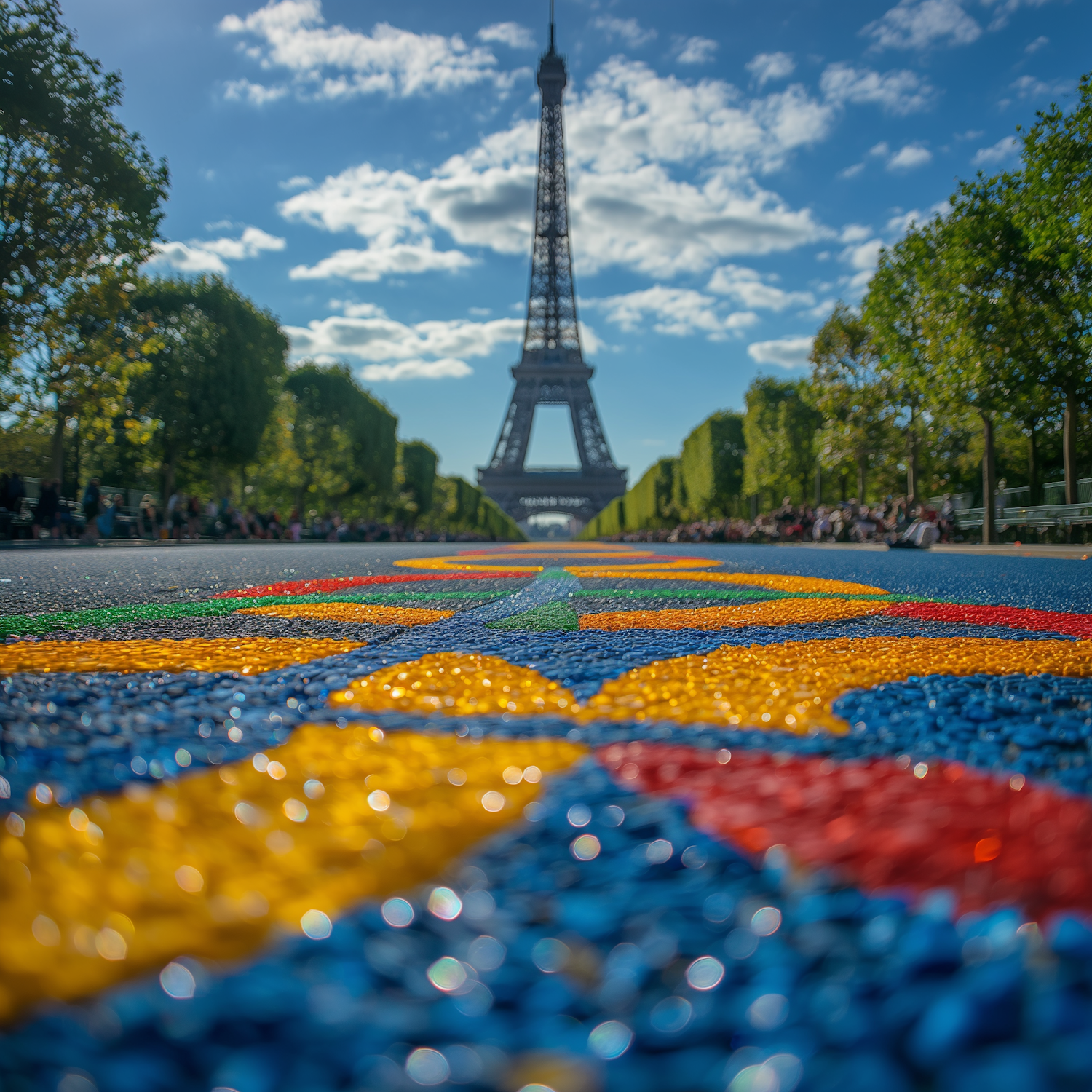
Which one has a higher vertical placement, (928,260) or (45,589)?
(928,260)

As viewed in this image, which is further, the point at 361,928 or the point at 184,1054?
the point at 361,928

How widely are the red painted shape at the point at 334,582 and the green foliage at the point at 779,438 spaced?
90.7 ft

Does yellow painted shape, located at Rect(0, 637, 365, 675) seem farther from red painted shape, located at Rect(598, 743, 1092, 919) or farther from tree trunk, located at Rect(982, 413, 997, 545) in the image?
tree trunk, located at Rect(982, 413, 997, 545)

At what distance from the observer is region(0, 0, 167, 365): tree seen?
43.4 ft

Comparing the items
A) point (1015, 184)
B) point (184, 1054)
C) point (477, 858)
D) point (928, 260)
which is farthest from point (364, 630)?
point (928, 260)

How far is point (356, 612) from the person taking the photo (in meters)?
3.18

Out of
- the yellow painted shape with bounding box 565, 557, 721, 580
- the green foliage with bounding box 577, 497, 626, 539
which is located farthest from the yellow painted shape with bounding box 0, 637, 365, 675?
the green foliage with bounding box 577, 497, 626, 539

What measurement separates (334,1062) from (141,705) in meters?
1.06

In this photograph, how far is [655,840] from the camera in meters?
0.75

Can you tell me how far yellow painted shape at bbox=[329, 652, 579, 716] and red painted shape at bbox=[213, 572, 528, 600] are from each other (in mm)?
2558

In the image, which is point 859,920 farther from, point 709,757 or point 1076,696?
point 1076,696

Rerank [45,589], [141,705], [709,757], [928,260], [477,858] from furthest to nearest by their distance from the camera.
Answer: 1. [928,260]
2. [45,589]
3. [141,705]
4. [709,757]
5. [477,858]

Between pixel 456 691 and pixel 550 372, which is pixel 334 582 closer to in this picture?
pixel 456 691

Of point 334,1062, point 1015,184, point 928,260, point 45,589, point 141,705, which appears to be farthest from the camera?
point 928,260
